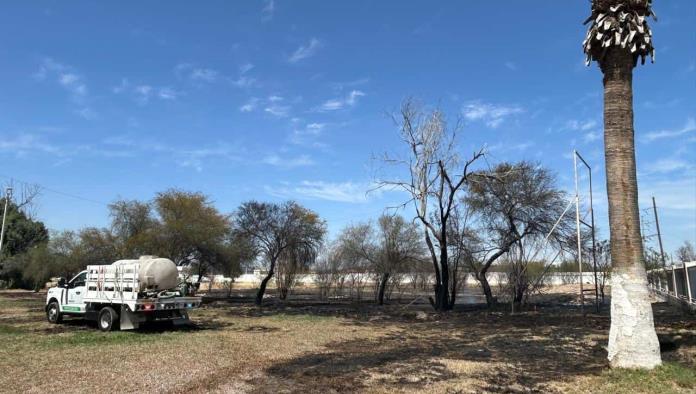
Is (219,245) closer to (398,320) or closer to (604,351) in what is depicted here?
(398,320)

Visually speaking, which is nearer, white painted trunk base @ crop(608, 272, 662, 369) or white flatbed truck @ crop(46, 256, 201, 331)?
white painted trunk base @ crop(608, 272, 662, 369)

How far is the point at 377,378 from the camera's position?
394 inches

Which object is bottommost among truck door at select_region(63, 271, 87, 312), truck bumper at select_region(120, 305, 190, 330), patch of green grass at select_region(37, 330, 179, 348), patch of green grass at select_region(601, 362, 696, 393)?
patch of green grass at select_region(37, 330, 179, 348)

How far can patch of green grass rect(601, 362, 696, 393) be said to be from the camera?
8.75 m

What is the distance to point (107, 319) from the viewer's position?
717 inches

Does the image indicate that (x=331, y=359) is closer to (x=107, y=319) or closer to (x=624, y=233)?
(x=624, y=233)

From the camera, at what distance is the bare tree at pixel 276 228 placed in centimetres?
4022

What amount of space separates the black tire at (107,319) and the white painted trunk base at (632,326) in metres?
15.0

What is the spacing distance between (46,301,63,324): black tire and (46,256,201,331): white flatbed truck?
3.66 feet

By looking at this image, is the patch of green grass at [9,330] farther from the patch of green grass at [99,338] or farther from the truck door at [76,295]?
the truck door at [76,295]

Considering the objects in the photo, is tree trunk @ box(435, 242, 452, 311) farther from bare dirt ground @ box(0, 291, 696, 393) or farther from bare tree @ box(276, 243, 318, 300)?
bare tree @ box(276, 243, 318, 300)

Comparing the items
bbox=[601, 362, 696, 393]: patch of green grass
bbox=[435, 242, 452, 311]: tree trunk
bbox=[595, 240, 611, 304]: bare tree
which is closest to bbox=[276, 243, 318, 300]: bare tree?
bbox=[435, 242, 452, 311]: tree trunk

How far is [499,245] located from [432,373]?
21079 mm

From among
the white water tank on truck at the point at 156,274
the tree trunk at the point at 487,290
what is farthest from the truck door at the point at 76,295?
the tree trunk at the point at 487,290
